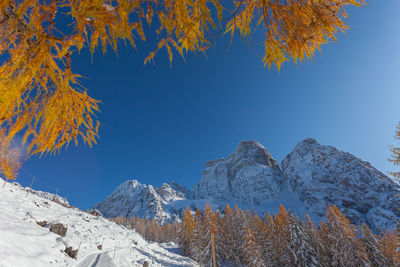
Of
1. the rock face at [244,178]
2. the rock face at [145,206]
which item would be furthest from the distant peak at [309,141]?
the rock face at [145,206]

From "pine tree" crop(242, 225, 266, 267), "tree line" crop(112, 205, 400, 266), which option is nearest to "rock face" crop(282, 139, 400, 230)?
"tree line" crop(112, 205, 400, 266)

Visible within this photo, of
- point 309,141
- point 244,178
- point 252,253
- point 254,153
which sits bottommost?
point 252,253

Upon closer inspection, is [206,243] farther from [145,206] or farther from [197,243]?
[145,206]

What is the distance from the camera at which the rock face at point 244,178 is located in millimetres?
134375

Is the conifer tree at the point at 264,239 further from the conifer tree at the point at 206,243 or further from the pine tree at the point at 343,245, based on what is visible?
the conifer tree at the point at 206,243

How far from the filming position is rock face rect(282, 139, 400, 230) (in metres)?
81.0

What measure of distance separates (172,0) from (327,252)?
32969 mm

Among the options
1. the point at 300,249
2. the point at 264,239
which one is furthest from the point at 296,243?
the point at 264,239

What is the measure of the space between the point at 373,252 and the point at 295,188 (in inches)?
4496

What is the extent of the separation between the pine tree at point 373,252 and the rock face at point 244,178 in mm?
115204

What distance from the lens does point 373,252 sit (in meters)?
20.2

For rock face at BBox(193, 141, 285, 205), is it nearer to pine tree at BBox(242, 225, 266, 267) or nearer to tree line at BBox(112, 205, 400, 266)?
tree line at BBox(112, 205, 400, 266)

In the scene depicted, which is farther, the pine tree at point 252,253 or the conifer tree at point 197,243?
the conifer tree at point 197,243

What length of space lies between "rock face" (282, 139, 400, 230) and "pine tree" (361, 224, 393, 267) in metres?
76.0
